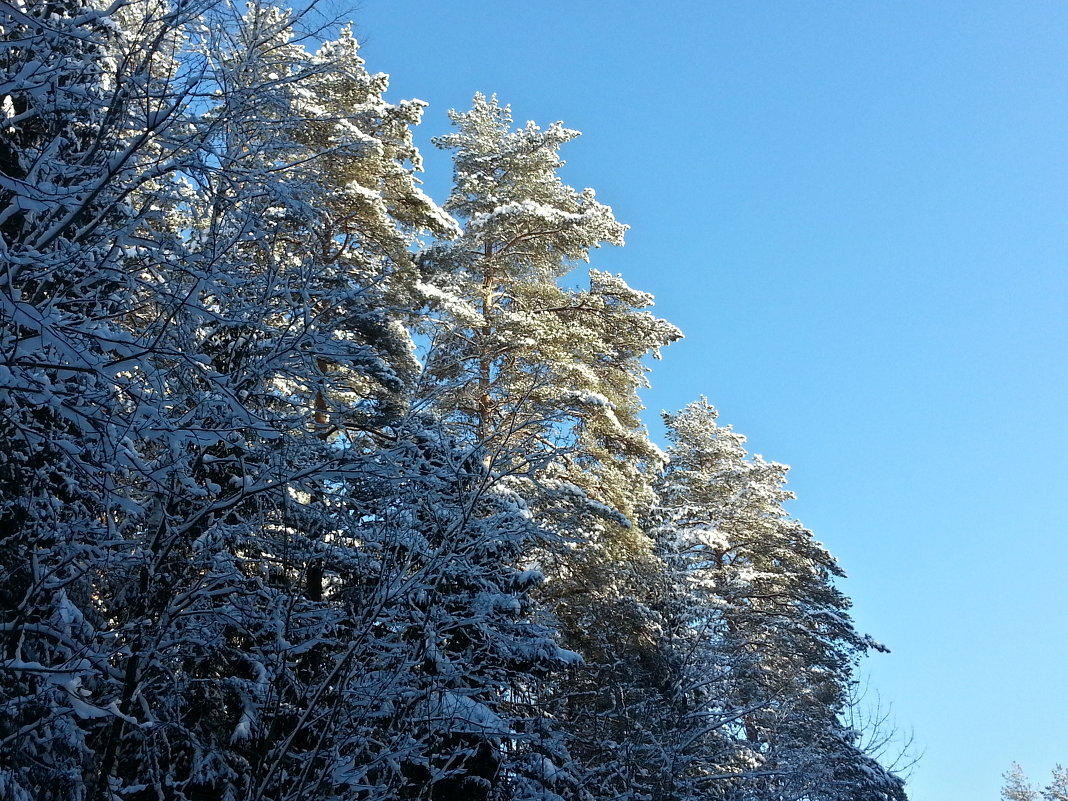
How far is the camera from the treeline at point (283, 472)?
Result: 3562 mm

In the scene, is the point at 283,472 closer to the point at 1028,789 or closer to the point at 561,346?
the point at 561,346

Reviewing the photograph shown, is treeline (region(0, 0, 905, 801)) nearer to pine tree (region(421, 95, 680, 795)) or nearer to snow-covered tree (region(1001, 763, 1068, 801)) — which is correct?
pine tree (region(421, 95, 680, 795))

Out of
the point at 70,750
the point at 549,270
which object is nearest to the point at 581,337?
the point at 549,270

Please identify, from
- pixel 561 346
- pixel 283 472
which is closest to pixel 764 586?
pixel 561 346

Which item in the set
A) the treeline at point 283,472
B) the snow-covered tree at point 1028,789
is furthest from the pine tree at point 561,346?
the snow-covered tree at point 1028,789

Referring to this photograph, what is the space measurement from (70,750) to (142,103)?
3.59 metres

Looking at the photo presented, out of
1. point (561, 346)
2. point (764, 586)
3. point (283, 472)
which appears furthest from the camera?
point (764, 586)

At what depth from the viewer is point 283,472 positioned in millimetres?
Result: 4117

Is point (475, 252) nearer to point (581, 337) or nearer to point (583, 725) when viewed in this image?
point (581, 337)

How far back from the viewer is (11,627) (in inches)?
139

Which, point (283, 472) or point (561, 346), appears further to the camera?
point (561, 346)

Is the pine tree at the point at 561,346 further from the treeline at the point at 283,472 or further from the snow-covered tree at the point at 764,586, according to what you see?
the snow-covered tree at the point at 764,586

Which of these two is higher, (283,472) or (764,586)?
(764,586)

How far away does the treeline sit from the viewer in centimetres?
356
